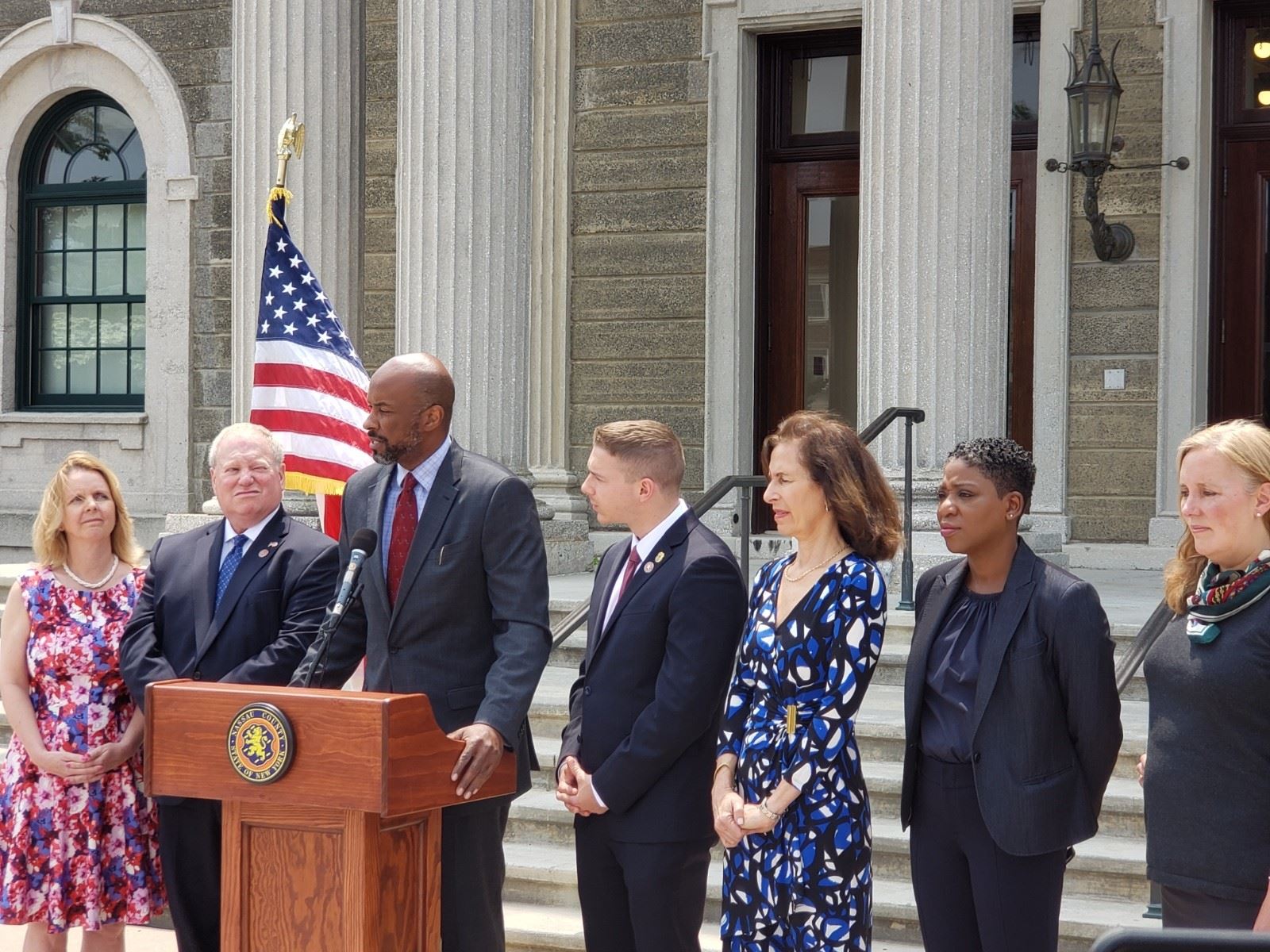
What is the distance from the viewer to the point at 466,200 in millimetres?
8562

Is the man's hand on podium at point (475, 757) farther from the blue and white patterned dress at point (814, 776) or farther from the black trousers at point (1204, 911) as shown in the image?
the black trousers at point (1204, 911)

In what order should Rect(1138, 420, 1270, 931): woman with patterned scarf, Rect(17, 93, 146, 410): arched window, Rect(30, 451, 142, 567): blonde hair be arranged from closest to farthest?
Rect(1138, 420, 1270, 931): woman with patterned scarf → Rect(30, 451, 142, 567): blonde hair → Rect(17, 93, 146, 410): arched window

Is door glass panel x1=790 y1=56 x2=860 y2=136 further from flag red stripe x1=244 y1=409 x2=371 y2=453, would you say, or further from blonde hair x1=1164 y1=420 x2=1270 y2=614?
blonde hair x1=1164 y1=420 x2=1270 y2=614

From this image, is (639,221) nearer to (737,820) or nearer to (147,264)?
(147,264)

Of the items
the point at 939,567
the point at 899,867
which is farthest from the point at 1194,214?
the point at 939,567

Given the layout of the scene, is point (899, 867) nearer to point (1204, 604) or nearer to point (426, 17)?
point (1204, 604)

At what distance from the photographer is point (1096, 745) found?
13.0 feet

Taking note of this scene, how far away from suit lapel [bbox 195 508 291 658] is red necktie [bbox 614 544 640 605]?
1.15 m

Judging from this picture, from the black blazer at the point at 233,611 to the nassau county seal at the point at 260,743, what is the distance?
3.23 feet

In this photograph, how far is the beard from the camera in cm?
421

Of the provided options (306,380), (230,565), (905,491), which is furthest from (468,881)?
(905,491)

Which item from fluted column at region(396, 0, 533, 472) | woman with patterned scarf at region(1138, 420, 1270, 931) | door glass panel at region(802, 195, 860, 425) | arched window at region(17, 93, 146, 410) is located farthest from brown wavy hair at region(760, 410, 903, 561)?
arched window at region(17, 93, 146, 410)

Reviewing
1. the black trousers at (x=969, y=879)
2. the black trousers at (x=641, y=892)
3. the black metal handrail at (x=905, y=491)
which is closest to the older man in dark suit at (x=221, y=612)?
the black trousers at (x=641, y=892)

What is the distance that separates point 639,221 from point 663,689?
7.64 metres
